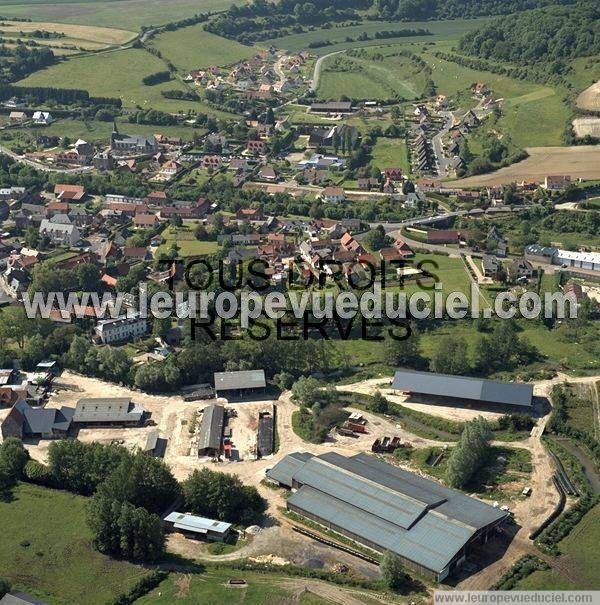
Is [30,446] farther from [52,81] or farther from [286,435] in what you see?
[52,81]

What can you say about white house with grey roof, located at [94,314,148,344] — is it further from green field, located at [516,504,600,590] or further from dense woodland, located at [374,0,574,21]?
dense woodland, located at [374,0,574,21]

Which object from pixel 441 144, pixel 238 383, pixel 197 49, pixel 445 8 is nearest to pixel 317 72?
pixel 197 49

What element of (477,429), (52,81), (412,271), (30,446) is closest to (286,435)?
(477,429)

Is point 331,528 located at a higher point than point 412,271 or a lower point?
lower

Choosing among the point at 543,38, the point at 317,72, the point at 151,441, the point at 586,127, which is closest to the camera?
the point at 151,441

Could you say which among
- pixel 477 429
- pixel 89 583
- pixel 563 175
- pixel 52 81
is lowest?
pixel 89 583

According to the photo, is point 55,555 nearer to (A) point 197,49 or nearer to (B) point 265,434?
(B) point 265,434

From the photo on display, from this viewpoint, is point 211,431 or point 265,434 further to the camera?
point 265,434
